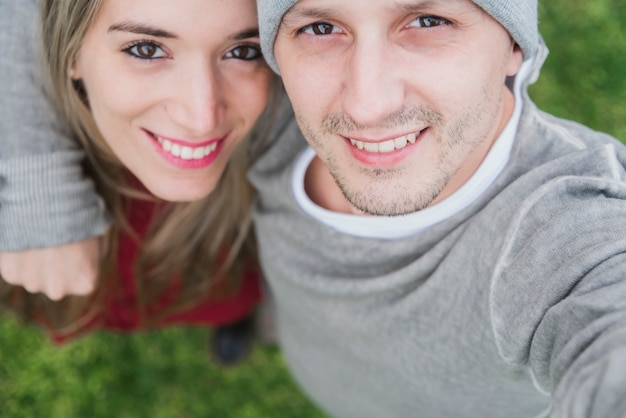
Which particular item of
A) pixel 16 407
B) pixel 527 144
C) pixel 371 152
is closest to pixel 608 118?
pixel 527 144

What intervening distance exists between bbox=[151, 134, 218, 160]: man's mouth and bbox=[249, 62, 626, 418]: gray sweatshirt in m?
0.26

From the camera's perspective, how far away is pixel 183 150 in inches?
73.2

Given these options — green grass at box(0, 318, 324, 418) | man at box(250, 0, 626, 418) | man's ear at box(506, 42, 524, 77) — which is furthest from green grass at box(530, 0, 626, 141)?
green grass at box(0, 318, 324, 418)

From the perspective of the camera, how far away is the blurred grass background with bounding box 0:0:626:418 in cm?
311

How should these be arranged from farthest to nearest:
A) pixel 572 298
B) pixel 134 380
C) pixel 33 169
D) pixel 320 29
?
pixel 134 380 < pixel 33 169 < pixel 320 29 < pixel 572 298

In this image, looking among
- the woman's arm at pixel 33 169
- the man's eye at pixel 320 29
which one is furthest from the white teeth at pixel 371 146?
the woman's arm at pixel 33 169

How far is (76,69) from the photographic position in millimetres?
1854

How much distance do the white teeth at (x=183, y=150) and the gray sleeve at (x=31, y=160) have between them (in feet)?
1.07

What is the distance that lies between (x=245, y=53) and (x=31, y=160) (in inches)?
28.0

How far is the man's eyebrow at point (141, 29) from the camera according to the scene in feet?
5.21

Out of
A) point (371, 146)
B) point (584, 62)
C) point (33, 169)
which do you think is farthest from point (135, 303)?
point (584, 62)

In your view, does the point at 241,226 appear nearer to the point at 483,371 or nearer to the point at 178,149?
the point at 178,149

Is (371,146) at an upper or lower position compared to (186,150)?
upper

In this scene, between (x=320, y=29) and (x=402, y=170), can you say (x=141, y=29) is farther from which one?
(x=402, y=170)
